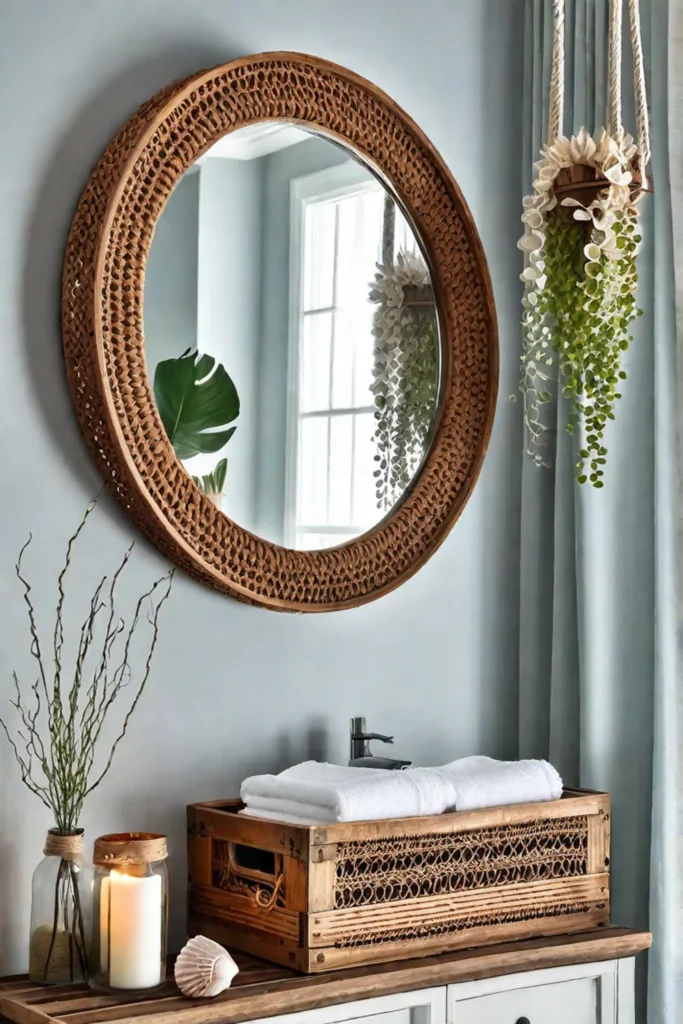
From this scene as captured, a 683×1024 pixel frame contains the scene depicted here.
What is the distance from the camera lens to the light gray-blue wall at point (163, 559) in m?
1.71

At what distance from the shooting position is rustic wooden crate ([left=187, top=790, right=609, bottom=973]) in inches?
63.7

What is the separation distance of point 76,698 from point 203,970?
384 mm

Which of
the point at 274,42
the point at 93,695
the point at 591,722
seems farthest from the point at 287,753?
the point at 274,42

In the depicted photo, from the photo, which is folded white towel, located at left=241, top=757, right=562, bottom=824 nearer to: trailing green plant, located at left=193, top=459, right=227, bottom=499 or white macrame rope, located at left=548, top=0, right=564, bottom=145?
trailing green plant, located at left=193, top=459, right=227, bottom=499

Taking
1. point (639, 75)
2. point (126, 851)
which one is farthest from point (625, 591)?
point (126, 851)

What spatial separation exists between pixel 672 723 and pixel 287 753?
1.93ft

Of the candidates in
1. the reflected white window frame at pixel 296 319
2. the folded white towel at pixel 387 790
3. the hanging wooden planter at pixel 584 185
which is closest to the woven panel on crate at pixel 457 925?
the folded white towel at pixel 387 790

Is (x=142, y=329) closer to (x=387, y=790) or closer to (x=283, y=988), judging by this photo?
(x=387, y=790)

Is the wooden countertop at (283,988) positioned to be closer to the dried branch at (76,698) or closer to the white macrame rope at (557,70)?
the dried branch at (76,698)

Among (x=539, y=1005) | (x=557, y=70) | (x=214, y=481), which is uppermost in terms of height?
(x=557, y=70)

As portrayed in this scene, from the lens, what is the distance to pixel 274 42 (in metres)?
1.97

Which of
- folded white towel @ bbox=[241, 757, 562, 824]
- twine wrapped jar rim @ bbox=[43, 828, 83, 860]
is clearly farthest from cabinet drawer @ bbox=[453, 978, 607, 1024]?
twine wrapped jar rim @ bbox=[43, 828, 83, 860]

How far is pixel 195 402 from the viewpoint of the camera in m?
1.82

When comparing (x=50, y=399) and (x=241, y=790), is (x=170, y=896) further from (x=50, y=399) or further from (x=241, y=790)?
(x=50, y=399)
